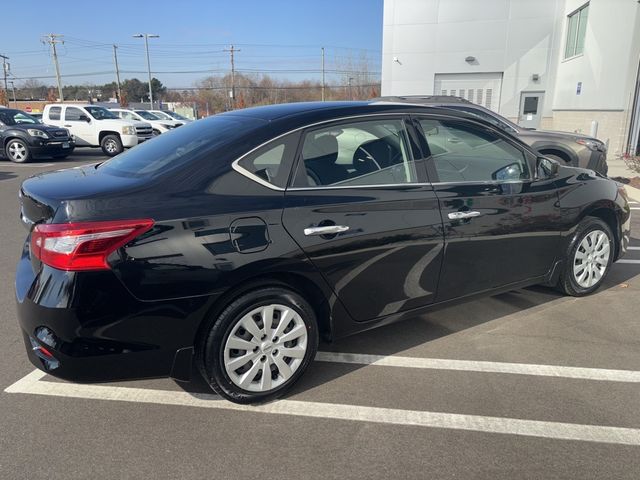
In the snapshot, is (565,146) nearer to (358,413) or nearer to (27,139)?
(358,413)

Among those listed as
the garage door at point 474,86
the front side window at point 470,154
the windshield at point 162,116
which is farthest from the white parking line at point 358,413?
the windshield at point 162,116

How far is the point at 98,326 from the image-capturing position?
99.0 inches

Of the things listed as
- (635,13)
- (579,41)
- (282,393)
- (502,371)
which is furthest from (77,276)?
(579,41)

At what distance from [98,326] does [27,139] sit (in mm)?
14927

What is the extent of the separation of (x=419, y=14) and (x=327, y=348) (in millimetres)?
20712

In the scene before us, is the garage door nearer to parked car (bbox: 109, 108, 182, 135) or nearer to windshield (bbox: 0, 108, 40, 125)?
parked car (bbox: 109, 108, 182, 135)

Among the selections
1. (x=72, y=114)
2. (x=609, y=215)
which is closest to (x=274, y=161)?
(x=609, y=215)

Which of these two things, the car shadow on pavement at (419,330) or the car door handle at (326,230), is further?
the car shadow on pavement at (419,330)

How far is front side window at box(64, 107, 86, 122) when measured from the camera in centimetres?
1741

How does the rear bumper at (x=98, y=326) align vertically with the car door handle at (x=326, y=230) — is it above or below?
below

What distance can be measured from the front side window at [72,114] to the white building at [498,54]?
12547 millimetres

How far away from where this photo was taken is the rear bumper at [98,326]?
247cm

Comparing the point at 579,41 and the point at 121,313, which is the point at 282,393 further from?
the point at 579,41

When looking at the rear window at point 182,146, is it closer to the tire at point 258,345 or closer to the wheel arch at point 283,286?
the wheel arch at point 283,286
